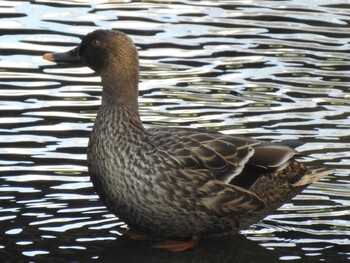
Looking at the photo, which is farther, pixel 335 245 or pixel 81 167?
pixel 81 167

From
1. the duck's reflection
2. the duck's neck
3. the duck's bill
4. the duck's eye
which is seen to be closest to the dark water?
the duck's reflection

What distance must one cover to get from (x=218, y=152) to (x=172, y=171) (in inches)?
19.0

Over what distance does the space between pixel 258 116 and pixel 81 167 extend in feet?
7.52

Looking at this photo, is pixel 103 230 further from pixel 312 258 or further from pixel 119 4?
pixel 119 4

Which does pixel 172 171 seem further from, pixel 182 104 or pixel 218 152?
pixel 182 104

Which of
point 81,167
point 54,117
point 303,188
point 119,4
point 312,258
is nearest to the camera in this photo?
point 312,258

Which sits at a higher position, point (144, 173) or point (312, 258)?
point (144, 173)

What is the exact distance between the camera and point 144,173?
1045cm

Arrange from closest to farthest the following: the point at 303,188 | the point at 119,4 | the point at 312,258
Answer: the point at 312,258 → the point at 303,188 → the point at 119,4

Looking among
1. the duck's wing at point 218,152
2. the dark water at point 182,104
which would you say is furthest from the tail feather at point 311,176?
the dark water at point 182,104

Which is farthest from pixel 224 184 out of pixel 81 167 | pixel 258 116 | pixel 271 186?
pixel 258 116

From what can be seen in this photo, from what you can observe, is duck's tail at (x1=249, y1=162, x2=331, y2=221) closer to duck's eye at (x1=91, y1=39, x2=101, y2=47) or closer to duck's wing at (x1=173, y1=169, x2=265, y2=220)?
duck's wing at (x1=173, y1=169, x2=265, y2=220)

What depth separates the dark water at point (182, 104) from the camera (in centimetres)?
1072

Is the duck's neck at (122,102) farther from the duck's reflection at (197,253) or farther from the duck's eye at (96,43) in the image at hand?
the duck's reflection at (197,253)
